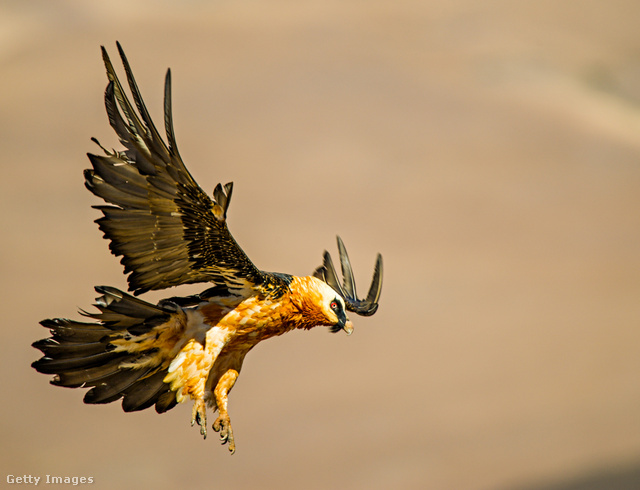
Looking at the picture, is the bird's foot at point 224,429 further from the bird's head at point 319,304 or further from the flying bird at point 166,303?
the bird's head at point 319,304

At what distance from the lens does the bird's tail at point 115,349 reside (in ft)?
17.4

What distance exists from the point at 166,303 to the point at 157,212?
735 mm

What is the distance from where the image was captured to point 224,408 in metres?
5.69

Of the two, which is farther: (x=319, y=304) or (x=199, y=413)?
(x=319, y=304)

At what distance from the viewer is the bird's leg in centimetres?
553

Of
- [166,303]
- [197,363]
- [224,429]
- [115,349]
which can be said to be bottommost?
[224,429]

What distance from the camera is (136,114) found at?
4.75m

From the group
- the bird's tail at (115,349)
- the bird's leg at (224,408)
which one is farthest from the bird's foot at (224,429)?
the bird's tail at (115,349)

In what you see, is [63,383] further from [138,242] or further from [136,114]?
[136,114]

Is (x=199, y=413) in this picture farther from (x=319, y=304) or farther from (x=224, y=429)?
(x=319, y=304)

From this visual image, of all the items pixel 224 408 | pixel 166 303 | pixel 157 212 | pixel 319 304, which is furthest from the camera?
pixel 319 304

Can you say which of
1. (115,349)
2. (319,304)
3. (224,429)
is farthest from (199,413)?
(319,304)

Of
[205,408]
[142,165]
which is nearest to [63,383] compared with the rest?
[205,408]

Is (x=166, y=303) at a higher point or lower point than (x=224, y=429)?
higher
